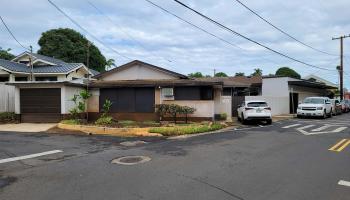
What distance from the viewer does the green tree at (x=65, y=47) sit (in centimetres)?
4984

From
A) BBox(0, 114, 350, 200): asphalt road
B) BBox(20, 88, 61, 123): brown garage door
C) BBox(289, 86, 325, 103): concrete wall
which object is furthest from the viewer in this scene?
BBox(289, 86, 325, 103): concrete wall

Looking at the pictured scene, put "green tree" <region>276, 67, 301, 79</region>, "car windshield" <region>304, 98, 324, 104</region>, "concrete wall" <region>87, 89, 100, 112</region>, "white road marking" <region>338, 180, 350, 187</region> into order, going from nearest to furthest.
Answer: "white road marking" <region>338, 180, 350, 187</region>, "concrete wall" <region>87, 89, 100, 112</region>, "car windshield" <region>304, 98, 324, 104</region>, "green tree" <region>276, 67, 301, 79</region>

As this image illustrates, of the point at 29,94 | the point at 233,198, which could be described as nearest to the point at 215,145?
the point at 233,198

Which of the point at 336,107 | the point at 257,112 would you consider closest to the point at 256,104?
the point at 257,112

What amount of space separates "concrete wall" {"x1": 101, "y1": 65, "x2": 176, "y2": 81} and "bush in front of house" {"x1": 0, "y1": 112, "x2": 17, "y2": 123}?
8.04 m

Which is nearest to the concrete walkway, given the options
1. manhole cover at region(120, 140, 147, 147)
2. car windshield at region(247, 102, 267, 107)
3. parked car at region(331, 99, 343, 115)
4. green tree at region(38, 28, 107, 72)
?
manhole cover at region(120, 140, 147, 147)

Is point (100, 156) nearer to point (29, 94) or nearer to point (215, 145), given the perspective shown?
point (215, 145)

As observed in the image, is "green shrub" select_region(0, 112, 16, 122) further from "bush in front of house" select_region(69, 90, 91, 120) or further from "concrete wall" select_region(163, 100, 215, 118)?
"concrete wall" select_region(163, 100, 215, 118)

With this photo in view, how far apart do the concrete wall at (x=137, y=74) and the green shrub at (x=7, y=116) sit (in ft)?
26.4

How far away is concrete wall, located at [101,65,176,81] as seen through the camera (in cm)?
2666

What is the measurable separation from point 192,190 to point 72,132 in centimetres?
1189

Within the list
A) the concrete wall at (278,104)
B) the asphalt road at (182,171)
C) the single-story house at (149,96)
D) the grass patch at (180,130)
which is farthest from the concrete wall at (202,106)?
the concrete wall at (278,104)

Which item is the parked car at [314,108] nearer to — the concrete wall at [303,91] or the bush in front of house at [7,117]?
the concrete wall at [303,91]

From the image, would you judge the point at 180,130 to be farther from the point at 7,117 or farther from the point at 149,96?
the point at 7,117
